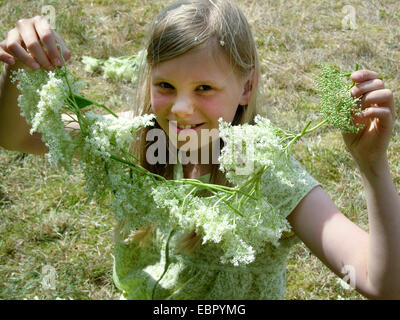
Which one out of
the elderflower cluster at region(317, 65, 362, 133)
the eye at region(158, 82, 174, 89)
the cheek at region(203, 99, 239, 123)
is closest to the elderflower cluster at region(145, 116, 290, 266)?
the elderflower cluster at region(317, 65, 362, 133)

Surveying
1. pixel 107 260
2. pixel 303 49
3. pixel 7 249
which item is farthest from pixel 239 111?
pixel 303 49

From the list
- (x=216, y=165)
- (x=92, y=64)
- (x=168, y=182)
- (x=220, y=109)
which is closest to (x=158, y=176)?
(x=168, y=182)

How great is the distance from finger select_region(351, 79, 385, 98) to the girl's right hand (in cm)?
90

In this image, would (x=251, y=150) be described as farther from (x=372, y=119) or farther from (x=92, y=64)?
(x=92, y=64)

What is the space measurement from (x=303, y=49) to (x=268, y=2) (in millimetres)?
1078

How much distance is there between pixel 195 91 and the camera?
1.68 m

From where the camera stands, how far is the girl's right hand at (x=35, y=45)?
1435 millimetres

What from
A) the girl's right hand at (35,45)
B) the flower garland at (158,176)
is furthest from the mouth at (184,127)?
the girl's right hand at (35,45)

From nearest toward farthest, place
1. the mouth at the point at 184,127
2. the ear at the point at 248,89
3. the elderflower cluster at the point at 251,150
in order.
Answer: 1. the elderflower cluster at the point at 251,150
2. the mouth at the point at 184,127
3. the ear at the point at 248,89

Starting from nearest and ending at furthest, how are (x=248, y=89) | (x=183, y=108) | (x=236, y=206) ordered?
(x=236, y=206), (x=183, y=108), (x=248, y=89)

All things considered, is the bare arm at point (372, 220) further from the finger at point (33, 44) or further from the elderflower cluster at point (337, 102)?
the finger at point (33, 44)

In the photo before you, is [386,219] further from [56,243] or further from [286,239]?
[56,243]

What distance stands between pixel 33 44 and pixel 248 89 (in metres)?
0.88

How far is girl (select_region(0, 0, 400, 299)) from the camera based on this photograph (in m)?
1.36
